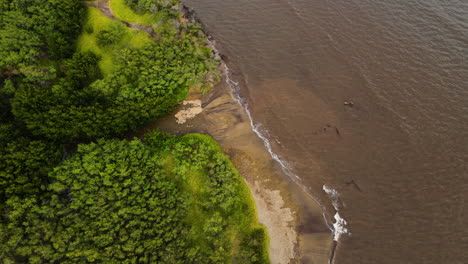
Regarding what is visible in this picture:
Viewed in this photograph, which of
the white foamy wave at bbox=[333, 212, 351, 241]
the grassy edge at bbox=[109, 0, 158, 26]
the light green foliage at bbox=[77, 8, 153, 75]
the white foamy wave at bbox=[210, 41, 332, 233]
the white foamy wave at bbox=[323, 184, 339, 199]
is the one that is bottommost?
the white foamy wave at bbox=[333, 212, 351, 241]

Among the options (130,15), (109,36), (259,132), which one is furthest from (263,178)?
(130,15)

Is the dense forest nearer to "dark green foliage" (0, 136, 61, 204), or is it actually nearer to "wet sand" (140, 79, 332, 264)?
"dark green foliage" (0, 136, 61, 204)

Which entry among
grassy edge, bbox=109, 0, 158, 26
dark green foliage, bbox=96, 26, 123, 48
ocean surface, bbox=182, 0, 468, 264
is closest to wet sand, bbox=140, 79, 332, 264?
ocean surface, bbox=182, 0, 468, 264

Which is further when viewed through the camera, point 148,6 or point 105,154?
point 148,6

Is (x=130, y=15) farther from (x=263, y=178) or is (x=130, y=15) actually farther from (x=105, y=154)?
(x=263, y=178)

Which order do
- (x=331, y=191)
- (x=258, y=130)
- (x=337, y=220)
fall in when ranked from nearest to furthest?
(x=337, y=220) < (x=331, y=191) < (x=258, y=130)

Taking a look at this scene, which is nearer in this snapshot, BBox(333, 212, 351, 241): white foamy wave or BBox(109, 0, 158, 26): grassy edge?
BBox(333, 212, 351, 241): white foamy wave

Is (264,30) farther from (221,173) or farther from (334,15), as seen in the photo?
(221,173)
